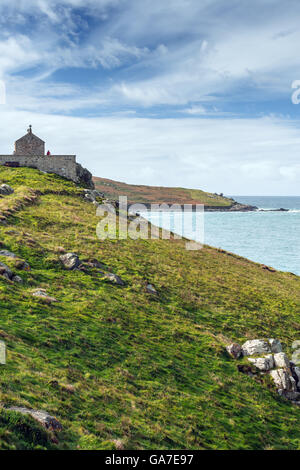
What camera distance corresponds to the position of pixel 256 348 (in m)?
21.7

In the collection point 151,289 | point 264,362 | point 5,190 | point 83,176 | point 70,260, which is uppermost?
point 83,176

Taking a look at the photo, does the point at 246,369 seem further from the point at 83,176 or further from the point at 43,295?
the point at 83,176

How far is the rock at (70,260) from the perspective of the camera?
27594 mm

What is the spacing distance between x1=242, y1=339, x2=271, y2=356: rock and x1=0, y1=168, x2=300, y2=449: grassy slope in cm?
158

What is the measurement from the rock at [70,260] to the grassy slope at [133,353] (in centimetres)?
69

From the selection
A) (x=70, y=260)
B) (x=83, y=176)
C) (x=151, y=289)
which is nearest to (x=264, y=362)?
(x=151, y=289)

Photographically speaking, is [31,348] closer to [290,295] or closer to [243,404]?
[243,404]

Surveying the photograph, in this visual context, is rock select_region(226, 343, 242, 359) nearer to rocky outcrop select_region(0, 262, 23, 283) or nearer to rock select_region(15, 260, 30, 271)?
rocky outcrop select_region(0, 262, 23, 283)

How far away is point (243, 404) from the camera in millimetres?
16938

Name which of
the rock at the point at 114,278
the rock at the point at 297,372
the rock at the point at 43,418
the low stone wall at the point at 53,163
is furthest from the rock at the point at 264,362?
the low stone wall at the point at 53,163

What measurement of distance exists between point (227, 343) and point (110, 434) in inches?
509

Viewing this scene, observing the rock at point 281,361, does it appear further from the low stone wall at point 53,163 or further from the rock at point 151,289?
the low stone wall at point 53,163

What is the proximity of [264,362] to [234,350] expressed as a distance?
2.07 metres
